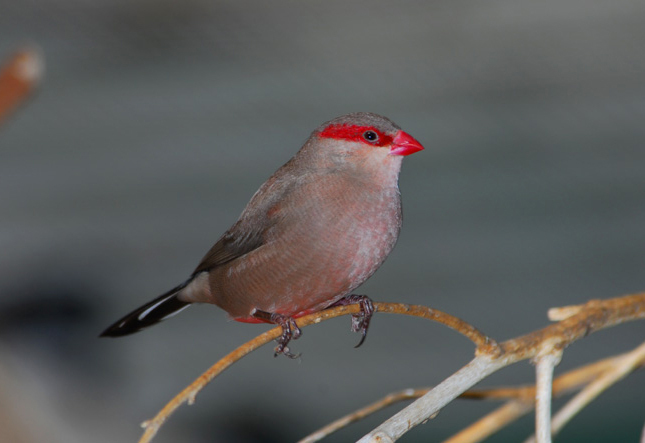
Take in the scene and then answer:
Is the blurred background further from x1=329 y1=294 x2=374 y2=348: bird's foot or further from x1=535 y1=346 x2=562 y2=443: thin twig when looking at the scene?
x1=535 y1=346 x2=562 y2=443: thin twig

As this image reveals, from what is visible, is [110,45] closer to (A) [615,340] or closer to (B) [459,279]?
(B) [459,279]

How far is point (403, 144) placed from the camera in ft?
6.40

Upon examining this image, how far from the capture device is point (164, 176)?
505 centimetres

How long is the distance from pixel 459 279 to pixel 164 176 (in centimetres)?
214

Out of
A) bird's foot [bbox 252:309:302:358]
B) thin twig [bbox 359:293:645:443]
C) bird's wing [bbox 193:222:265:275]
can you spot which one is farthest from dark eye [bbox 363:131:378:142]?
thin twig [bbox 359:293:645:443]

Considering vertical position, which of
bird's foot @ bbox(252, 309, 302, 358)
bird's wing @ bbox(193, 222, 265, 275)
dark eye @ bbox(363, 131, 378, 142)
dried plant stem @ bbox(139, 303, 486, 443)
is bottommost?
dried plant stem @ bbox(139, 303, 486, 443)

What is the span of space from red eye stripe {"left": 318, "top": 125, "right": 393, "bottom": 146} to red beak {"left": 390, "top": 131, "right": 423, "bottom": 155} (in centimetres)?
2

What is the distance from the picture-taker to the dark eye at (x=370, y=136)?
1991mm

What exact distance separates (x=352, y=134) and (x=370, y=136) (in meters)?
0.05

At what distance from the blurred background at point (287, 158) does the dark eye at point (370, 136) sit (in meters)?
2.77

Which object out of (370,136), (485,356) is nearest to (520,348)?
(485,356)

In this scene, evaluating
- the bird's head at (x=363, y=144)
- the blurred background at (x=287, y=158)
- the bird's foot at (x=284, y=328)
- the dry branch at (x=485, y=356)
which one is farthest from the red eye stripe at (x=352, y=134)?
the blurred background at (x=287, y=158)

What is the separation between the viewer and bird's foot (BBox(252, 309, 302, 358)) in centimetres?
190

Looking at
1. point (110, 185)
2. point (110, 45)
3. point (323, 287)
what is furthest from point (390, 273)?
point (323, 287)
